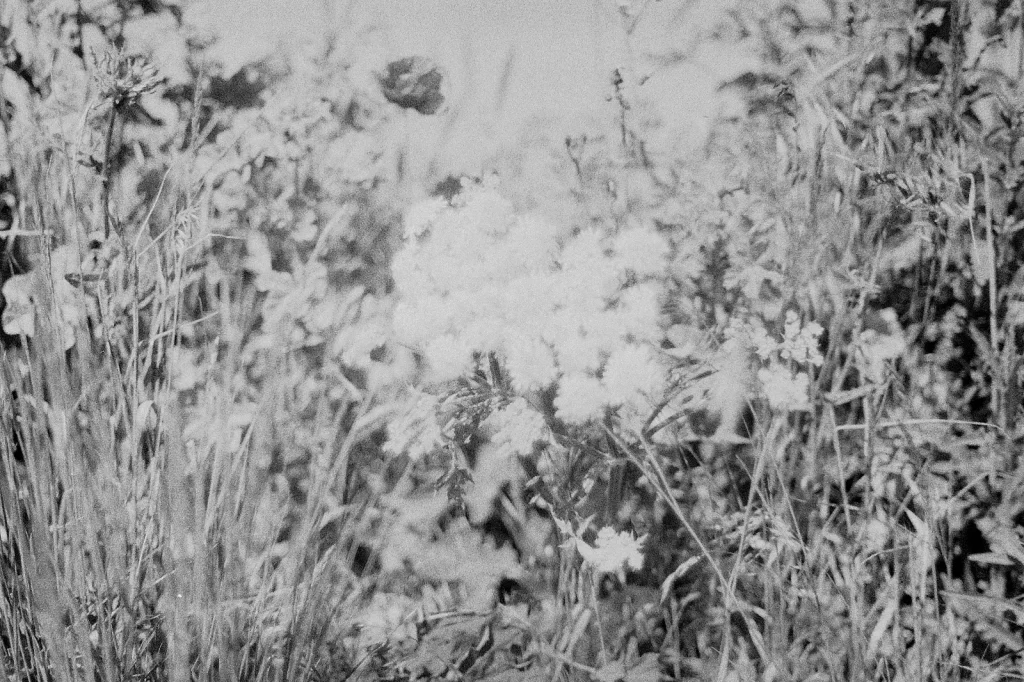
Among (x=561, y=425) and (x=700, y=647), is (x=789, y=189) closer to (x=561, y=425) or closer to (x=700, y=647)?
(x=561, y=425)

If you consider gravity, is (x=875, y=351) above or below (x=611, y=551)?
above

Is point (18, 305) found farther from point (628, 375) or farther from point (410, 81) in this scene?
point (628, 375)

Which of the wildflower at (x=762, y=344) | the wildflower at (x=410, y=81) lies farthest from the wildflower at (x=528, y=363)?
the wildflower at (x=410, y=81)

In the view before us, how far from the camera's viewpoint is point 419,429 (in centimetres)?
118

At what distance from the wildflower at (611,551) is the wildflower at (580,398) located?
0.60 feet

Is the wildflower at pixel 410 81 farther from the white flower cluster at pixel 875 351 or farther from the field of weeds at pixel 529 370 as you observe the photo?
the white flower cluster at pixel 875 351

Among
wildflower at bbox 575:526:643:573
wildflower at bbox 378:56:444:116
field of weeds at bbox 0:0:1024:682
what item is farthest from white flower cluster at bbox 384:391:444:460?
wildflower at bbox 378:56:444:116

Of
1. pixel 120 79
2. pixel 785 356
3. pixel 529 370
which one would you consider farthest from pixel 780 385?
pixel 120 79

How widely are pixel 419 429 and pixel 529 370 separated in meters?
0.24

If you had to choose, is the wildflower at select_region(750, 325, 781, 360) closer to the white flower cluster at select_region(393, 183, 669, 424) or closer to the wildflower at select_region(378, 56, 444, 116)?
the white flower cluster at select_region(393, 183, 669, 424)

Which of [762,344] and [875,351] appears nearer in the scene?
[762,344]

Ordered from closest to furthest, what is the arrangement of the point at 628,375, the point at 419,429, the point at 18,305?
the point at 628,375 < the point at 419,429 < the point at 18,305

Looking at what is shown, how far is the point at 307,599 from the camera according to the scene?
1.04 m

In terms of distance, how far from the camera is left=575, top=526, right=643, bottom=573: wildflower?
106cm
